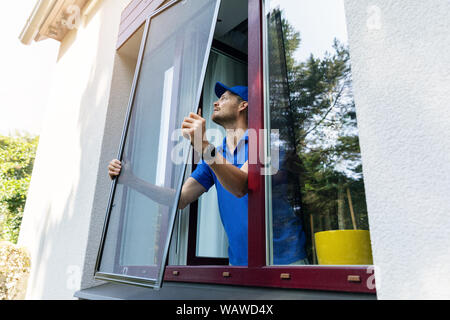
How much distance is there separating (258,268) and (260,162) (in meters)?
0.45

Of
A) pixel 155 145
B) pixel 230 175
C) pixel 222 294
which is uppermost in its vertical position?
pixel 155 145

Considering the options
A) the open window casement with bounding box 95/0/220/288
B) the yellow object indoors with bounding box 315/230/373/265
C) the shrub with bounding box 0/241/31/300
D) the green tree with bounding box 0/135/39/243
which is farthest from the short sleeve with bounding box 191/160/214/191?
the green tree with bounding box 0/135/39/243

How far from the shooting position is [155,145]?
6.38ft

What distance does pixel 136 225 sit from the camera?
179 cm

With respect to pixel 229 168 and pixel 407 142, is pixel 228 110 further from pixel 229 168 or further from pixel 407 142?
pixel 407 142

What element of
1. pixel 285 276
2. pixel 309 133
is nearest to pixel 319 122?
pixel 309 133

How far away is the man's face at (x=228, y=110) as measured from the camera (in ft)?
6.87

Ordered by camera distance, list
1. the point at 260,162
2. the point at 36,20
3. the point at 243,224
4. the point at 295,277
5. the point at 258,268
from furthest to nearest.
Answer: the point at 36,20
the point at 243,224
the point at 260,162
the point at 258,268
the point at 295,277

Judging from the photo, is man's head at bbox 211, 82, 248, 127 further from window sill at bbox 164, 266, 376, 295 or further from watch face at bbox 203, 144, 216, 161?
window sill at bbox 164, 266, 376, 295

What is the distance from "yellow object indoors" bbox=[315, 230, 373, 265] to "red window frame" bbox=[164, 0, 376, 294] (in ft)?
0.42

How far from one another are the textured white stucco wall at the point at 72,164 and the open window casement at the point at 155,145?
715 millimetres

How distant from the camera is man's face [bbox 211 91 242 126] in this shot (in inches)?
82.4

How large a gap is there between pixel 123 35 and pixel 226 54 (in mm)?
946
